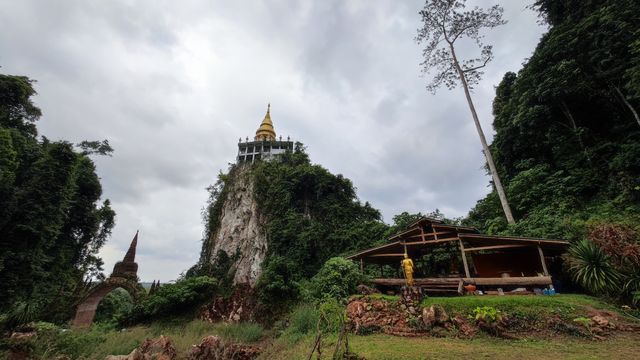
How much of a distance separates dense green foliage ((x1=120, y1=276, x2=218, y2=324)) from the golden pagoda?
68.3ft

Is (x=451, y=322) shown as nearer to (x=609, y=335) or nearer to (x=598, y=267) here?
(x=609, y=335)

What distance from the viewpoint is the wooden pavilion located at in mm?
10555

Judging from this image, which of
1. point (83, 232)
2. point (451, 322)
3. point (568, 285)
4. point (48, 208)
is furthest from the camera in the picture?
point (83, 232)

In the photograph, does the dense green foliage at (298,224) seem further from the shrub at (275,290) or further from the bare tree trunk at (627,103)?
the bare tree trunk at (627,103)

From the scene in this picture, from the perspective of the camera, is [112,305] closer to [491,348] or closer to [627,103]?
[491,348]

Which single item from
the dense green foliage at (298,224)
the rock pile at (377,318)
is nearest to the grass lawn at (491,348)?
the rock pile at (377,318)

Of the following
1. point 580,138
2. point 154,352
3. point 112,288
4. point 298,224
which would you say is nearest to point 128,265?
point 112,288

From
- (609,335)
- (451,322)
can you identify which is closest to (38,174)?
(451,322)

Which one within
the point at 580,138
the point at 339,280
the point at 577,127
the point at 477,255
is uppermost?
the point at 577,127

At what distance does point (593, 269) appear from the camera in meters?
9.19

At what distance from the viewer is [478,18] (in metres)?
19.9

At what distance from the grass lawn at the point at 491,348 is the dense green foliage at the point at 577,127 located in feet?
21.4

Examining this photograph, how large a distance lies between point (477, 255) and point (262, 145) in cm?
3280

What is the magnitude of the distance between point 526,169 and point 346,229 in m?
13.2
